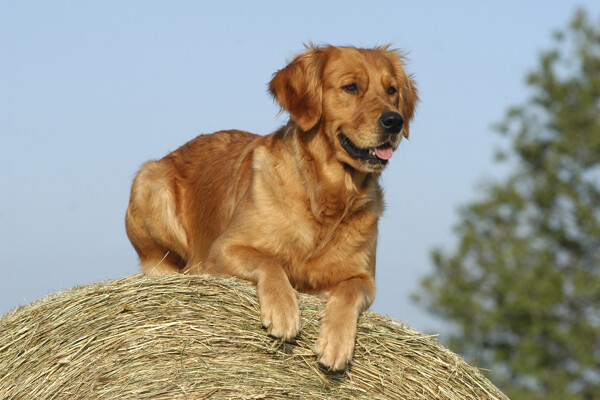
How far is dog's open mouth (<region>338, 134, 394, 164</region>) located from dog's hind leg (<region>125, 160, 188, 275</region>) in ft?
6.81

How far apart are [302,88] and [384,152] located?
0.73 metres

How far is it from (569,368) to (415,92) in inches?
486

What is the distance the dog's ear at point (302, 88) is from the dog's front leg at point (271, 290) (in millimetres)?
948

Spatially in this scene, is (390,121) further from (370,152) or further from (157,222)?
(157,222)

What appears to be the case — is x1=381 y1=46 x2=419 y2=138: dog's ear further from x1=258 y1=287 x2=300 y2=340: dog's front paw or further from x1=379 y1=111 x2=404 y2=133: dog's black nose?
x1=258 y1=287 x2=300 y2=340: dog's front paw

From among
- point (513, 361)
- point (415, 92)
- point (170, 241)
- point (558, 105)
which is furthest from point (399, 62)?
point (558, 105)

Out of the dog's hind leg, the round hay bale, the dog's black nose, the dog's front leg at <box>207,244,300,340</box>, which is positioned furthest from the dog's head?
the dog's hind leg

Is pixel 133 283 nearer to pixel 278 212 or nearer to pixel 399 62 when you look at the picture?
pixel 278 212

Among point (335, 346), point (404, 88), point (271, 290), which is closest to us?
point (335, 346)

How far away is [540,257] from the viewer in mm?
17203

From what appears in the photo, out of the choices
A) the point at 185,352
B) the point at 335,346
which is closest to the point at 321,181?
the point at 335,346

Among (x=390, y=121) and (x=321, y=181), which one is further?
(x=321, y=181)

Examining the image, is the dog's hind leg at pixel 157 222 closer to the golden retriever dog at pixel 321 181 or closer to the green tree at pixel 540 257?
the golden retriever dog at pixel 321 181

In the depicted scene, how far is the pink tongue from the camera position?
5.04 meters
